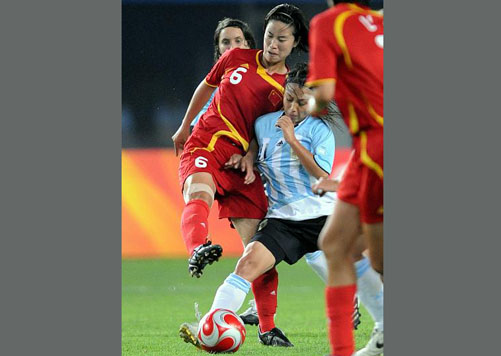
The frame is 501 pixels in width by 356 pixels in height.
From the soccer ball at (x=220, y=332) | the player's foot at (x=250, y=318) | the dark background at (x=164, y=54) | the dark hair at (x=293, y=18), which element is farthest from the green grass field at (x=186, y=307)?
the dark hair at (x=293, y=18)

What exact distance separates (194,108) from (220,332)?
68.5 inches

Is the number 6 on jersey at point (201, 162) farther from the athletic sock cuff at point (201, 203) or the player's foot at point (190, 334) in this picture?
the player's foot at point (190, 334)

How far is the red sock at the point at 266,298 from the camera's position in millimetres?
5449

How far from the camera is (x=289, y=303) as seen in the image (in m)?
7.28

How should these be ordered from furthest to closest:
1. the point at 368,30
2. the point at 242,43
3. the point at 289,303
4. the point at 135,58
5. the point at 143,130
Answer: the point at 143,130
the point at 135,58
the point at 289,303
the point at 242,43
the point at 368,30

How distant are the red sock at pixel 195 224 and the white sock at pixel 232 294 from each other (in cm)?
27

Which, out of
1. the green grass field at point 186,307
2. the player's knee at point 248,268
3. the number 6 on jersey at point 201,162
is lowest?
the green grass field at point 186,307

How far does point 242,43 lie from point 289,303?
2147 millimetres

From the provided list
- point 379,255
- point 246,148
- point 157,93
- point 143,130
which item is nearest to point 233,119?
point 246,148

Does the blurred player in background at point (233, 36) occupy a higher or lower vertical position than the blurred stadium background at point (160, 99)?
higher

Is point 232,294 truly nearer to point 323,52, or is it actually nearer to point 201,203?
point 201,203

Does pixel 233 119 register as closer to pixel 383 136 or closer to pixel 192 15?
pixel 383 136

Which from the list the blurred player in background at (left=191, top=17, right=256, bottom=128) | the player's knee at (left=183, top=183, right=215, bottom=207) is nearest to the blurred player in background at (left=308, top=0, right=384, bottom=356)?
the player's knee at (left=183, top=183, right=215, bottom=207)

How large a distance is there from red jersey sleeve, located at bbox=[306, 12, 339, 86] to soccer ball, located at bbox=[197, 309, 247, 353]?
1.58m
